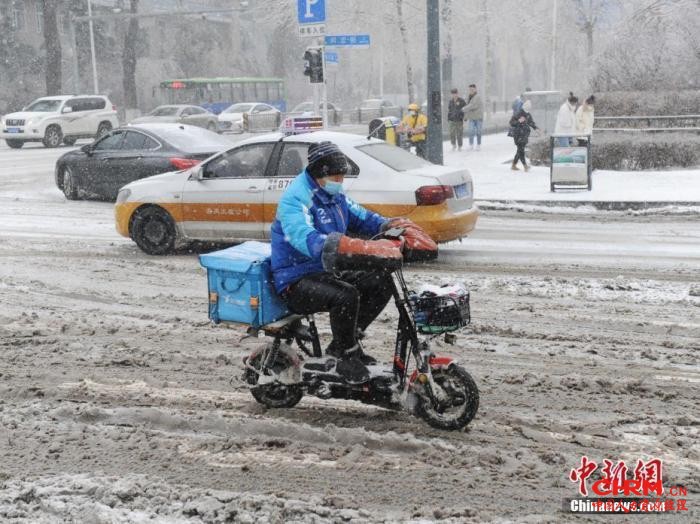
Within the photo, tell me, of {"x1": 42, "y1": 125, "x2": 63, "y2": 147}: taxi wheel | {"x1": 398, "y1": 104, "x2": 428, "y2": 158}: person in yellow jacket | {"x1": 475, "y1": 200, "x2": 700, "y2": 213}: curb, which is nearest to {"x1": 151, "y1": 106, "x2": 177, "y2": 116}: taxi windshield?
{"x1": 42, "y1": 125, "x2": 63, "y2": 147}: taxi wheel

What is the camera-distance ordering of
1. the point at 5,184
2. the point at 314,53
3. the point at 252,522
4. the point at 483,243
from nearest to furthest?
1. the point at 252,522
2. the point at 483,243
3. the point at 314,53
4. the point at 5,184

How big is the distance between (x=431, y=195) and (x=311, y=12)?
827 centimetres

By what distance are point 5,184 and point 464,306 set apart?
60.1 feet

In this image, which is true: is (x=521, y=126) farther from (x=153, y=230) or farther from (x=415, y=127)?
(x=153, y=230)

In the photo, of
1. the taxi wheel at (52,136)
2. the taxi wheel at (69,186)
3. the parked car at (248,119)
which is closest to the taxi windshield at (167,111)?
the parked car at (248,119)

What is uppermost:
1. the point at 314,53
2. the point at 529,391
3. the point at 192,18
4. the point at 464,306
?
the point at 192,18

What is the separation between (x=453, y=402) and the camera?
5320 mm

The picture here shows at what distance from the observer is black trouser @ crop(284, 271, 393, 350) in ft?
17.4

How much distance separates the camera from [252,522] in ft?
14.1

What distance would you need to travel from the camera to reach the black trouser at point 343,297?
530 centimetres

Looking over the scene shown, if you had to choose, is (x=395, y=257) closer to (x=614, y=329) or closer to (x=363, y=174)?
(x=614, y=329)

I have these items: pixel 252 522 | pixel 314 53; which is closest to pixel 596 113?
pixel 314 53

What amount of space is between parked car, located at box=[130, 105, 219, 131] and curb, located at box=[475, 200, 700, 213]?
26.8m

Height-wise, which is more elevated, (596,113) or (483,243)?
(596,113)
